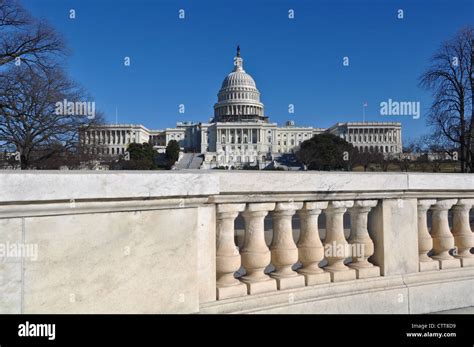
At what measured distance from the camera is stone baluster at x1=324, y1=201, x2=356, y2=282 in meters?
3.16

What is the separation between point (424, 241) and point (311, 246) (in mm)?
1131

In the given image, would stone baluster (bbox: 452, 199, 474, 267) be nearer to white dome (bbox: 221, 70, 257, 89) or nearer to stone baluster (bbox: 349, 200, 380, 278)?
stone baluster (bbox: 349, 200, 380, 278)

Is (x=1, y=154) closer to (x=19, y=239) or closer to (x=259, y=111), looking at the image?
(x=19, y=239)

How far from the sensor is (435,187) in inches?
137

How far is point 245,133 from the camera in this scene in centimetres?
10925

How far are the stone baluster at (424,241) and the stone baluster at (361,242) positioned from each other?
1.67 feet

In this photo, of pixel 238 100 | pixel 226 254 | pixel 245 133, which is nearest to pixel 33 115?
pixel 226 254

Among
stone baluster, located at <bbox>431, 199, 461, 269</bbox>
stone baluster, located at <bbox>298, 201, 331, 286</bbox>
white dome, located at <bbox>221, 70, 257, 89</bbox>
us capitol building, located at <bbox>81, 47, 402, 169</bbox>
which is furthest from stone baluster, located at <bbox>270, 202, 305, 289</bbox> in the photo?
white dome, located at <bbox>221, 70, 257, 89</bbox>

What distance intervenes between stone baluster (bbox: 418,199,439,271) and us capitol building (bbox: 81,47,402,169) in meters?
94.9

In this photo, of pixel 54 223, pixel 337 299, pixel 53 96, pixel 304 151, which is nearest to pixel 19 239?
pixel 54 223

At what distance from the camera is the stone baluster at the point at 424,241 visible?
346 centimetres

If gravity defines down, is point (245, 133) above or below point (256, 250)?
above

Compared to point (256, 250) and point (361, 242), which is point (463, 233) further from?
point (256, 250)
